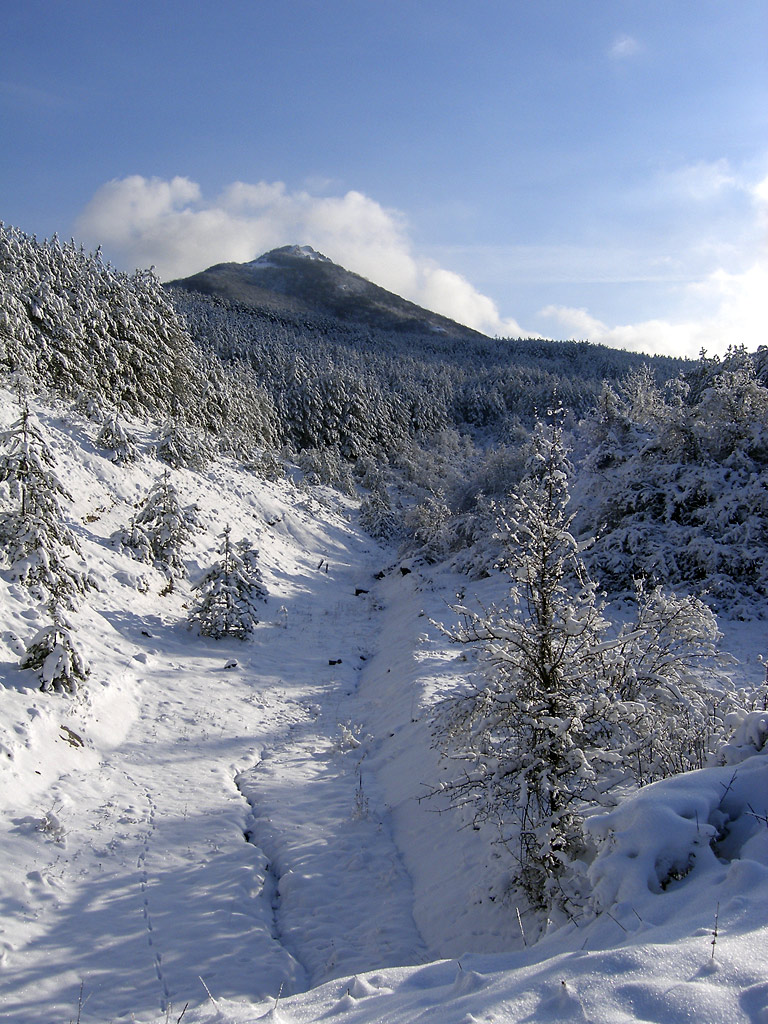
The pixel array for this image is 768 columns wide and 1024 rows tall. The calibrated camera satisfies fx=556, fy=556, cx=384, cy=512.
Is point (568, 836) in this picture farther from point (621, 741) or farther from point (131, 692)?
point (131, 692)

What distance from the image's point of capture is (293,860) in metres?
7.53

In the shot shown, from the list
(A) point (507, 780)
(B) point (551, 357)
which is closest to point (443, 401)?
(B) point (551, 357)

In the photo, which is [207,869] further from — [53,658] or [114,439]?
[114,439]

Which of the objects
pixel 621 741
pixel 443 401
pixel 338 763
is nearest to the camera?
pixel 621 741

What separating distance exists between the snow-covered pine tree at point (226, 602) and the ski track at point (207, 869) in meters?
2.91

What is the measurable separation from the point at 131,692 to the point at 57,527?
156 inches

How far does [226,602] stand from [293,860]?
931 cm

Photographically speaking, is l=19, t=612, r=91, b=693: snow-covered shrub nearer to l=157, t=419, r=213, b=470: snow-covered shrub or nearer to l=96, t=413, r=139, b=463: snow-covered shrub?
l=96, t=413, r=139, b=463: snow-covered shrub

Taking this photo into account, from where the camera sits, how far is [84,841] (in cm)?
714

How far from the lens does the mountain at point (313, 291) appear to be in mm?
128375

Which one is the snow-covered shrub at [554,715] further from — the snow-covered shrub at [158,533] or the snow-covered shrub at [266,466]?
the snow-covered shrub at [266,466]

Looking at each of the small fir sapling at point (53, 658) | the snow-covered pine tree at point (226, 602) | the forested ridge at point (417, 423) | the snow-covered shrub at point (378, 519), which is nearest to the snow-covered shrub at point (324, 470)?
the forested ridge at point (417, 423)

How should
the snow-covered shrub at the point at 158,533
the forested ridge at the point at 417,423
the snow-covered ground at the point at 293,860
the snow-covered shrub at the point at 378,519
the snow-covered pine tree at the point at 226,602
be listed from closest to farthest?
1. the snow-covered ground at the point at 293,860
2. the snow-covered pine tree at the point at 226,602
3. the forested ridge at the point at 417,423
4. the snow-covered shrub at the point at 158,533
5. the snow-covered shrub at the point at 378,519

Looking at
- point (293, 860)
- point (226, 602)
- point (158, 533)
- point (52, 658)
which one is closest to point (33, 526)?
point (52, 658)
